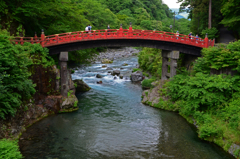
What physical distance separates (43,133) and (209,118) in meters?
14.7

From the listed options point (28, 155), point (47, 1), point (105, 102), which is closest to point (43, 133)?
point (28, 155)

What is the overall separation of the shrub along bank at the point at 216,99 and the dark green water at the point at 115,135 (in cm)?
96

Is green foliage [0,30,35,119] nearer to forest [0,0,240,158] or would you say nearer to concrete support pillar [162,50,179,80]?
forest [0,0,240,158]

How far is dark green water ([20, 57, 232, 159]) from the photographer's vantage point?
610 inches

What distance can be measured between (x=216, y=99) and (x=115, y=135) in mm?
9799

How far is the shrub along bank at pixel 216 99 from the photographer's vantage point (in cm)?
1666

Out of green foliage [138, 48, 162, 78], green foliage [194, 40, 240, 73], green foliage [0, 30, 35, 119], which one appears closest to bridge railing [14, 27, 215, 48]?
green foliage [194, 40, 240, 73]

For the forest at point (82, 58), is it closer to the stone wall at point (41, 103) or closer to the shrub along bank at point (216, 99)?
the shrub along bank at point (216, 99)

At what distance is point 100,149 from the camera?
16.1m

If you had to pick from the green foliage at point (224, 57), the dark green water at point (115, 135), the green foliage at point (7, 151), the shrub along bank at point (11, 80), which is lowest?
the dark green water at point (115, 135)

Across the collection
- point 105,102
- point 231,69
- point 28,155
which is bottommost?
point 28,155

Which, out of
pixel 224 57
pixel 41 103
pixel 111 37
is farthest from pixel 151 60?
pixel 41 103

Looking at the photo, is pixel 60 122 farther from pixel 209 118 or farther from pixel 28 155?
pixel 209 118

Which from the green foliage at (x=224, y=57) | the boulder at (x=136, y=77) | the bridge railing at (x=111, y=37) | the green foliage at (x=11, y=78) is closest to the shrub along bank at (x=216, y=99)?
the green foliage at (x=224, y=57)
